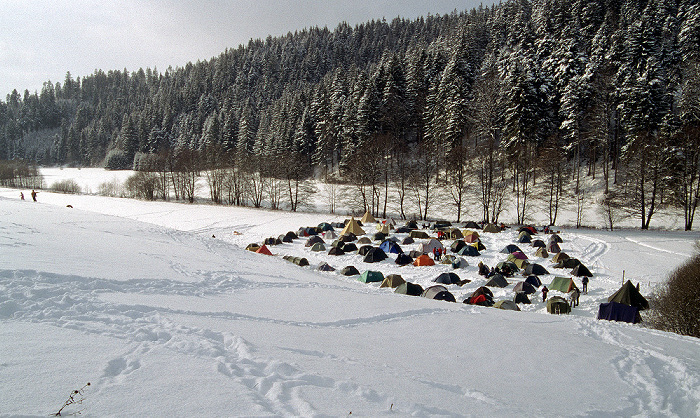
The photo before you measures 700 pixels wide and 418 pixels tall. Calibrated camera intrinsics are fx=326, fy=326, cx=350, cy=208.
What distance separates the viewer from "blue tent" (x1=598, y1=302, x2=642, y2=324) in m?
12.6

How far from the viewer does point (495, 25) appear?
215ft

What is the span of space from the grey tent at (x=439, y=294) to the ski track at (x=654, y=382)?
22.7 feet

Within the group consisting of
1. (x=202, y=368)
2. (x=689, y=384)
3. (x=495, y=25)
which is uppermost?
(x=495, y=25)

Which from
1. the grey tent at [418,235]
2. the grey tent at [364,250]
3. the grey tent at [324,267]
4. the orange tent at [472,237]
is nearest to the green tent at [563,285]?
the orange tent at [472,237]

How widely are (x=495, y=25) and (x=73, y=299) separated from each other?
7882cm

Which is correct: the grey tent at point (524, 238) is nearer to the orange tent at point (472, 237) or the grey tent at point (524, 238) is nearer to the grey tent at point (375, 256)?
the orange tent at point (472, 237)

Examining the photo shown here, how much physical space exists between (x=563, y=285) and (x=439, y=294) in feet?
21.7

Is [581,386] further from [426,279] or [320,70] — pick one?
[320,70]

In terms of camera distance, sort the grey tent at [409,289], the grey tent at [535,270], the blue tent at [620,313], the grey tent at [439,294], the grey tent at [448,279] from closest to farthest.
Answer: the blue tent at [620,313] → the grey tent at [439,294] → the grey tent at [409,289] → the grey tent at [448,279] → the grey tent at [535,270]

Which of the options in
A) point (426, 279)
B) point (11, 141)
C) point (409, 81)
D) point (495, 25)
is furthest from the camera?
point (11, 141)

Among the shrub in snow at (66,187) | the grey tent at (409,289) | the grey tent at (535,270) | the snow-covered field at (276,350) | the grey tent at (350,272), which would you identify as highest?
the shrub in snow at (66,187)

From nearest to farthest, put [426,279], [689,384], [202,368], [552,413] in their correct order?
1. [202,368]
2. [552,413]
3. [689,384]
4. [426,279]

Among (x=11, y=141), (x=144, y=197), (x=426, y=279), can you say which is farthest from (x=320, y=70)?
(x=11, y=141)

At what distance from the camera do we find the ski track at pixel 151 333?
4105 mm
